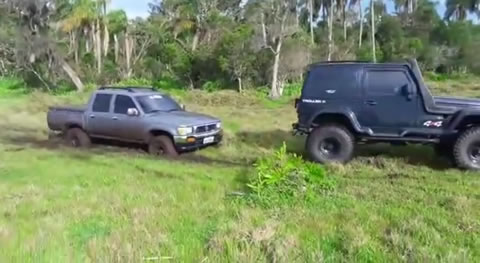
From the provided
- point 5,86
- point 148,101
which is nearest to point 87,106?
point 148,101

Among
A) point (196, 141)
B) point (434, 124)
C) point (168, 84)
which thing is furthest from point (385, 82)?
point (168, 84)

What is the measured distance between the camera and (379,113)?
909 cm

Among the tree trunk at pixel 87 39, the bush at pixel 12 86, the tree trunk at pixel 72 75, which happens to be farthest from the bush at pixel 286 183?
the tree trunk at pixel 87 39

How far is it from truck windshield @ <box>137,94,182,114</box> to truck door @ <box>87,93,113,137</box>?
863 mm

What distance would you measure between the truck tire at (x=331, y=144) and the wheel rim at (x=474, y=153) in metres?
Answer: 1.99

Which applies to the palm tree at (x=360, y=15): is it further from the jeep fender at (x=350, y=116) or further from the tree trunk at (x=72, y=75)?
the jeep fender at (x=350, y=116)

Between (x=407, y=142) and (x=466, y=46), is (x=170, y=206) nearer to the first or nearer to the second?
(x=407, y=142)

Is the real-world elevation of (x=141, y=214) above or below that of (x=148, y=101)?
below

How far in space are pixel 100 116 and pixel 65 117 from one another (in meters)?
1.22

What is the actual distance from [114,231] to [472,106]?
21.1 ft

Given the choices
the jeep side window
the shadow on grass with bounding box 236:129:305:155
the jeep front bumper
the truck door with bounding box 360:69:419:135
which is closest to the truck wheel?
the truck door with bounding box 360:69:419:135

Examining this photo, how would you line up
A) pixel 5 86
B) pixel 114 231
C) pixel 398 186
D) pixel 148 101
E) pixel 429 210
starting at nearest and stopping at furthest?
pixel 114 231
pixel 429 210
pixel 398 186
pixel 148 101
pixel 5 86

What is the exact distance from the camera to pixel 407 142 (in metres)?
9.09

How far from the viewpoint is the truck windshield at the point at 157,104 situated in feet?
37.2
